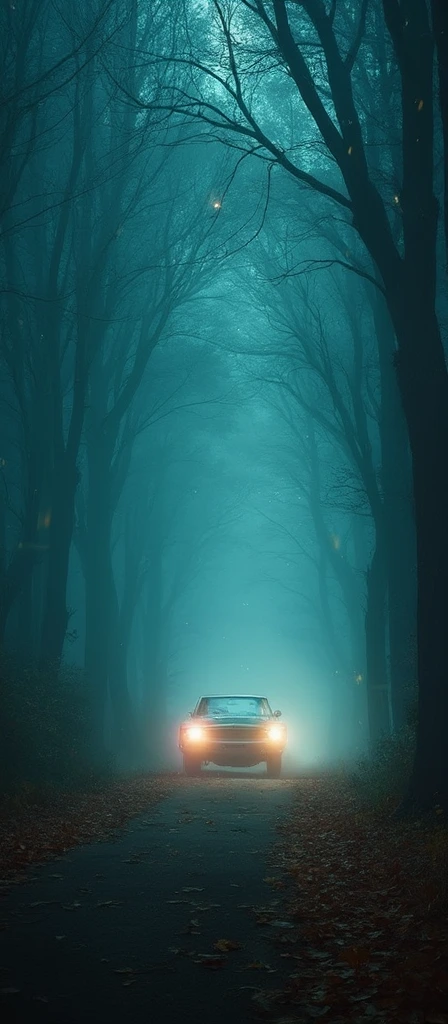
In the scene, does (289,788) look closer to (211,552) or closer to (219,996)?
(219,996)

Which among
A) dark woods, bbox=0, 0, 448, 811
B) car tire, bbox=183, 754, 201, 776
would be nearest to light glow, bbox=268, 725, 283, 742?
car tire, bbox=183, 754, 201, 776

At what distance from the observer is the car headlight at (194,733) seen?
21125 millimetres

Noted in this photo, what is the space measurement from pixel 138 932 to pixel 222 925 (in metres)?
0.56

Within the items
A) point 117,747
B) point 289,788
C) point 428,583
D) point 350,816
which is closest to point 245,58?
point 428,583

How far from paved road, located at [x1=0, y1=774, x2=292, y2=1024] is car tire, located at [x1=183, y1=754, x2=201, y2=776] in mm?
10484

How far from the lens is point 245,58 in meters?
12.6

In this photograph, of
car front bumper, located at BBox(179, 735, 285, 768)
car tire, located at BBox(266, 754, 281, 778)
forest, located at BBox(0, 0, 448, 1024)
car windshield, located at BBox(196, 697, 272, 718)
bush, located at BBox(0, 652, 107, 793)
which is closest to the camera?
forest, located at BBox(0, 0, 448, 1024)

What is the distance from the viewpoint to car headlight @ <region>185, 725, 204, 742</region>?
69.3 feet

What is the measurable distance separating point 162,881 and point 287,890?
941 mm

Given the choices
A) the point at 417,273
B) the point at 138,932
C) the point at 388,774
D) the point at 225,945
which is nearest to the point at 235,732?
the point at 388,774

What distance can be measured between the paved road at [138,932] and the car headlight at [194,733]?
10260mm

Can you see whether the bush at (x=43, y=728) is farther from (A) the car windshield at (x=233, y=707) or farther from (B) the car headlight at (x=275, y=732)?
(B) the car headlight at (x=275, y=732)

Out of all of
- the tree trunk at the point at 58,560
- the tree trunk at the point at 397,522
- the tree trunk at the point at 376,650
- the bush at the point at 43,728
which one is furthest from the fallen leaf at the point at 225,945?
the tree trunk at the point at 376,650

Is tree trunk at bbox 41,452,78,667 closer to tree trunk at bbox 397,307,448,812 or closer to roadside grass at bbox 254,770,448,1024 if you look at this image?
roadside grass at bbox 254,770,448,1024
